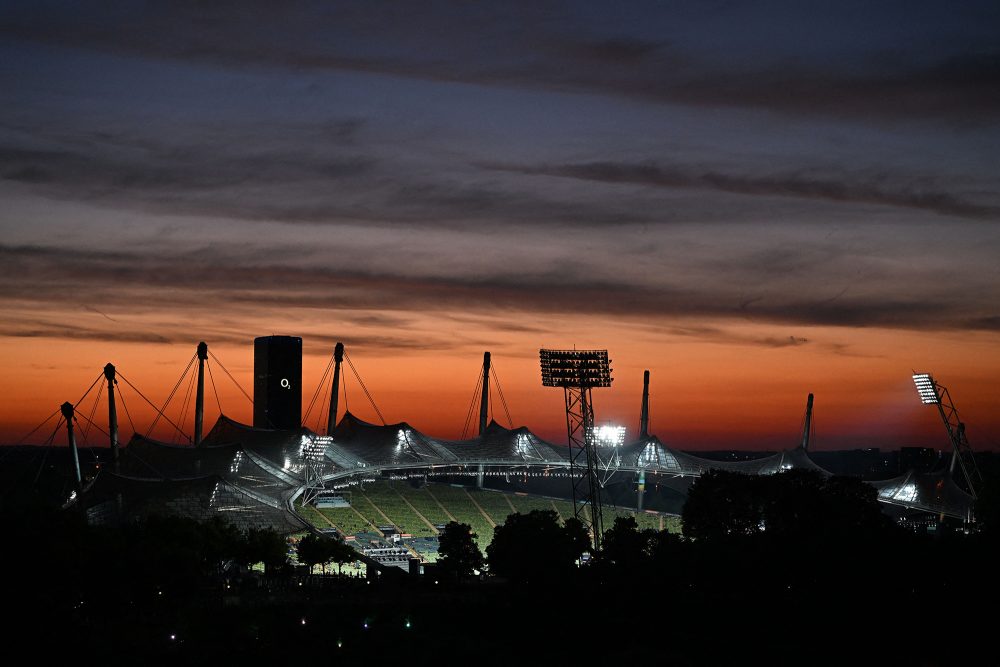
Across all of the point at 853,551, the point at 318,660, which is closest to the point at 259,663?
the point at 318,660

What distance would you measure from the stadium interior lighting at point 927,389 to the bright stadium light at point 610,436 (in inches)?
1609

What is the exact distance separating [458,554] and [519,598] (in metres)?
10.8

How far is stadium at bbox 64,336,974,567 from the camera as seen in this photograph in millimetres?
98812

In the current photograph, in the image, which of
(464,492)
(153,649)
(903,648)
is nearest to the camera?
(153,649)

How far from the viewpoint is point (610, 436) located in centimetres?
16800

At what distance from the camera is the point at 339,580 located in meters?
92.2

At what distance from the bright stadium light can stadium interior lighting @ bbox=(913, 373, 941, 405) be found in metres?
40.9

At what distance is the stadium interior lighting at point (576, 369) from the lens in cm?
10044

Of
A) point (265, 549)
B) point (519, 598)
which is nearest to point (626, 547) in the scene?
point (519, 598)

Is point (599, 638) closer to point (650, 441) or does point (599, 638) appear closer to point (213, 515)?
point (213, 515)

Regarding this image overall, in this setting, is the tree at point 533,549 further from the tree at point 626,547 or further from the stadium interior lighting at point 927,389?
the stadium interior lighting at point 927,389

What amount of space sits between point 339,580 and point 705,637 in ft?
91.5

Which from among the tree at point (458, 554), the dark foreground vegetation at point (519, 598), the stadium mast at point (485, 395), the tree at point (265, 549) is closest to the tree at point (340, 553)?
the dark foreground vegetation at point (519, 598)

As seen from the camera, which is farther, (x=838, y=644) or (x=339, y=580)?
(x=339, y=580)
